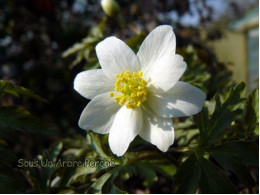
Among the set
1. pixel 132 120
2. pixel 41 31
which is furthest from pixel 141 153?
pixel 41 31

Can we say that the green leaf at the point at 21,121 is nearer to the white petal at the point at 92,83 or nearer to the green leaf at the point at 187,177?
the white petal at the point at 92,83

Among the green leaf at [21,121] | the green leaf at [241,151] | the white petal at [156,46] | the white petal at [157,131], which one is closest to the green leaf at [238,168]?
the green leaf at [241,151]

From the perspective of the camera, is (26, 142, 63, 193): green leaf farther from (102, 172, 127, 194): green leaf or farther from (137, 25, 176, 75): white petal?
(137, 25, 176, 75): white petal

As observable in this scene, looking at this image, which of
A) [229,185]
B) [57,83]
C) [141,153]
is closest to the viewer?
[229,185]

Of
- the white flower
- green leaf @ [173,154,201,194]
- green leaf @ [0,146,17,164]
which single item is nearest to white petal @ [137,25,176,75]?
the white flower

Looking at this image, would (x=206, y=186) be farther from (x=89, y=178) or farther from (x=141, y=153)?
(x=89, y=178)

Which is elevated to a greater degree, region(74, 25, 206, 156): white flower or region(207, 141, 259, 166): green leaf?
region(74, 25, 206, 156): white flower
